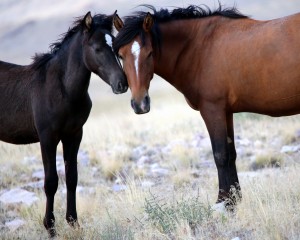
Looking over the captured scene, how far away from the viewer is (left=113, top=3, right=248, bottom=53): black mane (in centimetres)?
561

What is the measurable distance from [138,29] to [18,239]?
2.66 m

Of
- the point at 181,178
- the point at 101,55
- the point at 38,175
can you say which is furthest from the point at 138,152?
the point at 101,55

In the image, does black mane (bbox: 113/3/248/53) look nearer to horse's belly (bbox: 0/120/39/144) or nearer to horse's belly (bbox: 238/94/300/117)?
horse's belly (bbox: 238/94/300/117)

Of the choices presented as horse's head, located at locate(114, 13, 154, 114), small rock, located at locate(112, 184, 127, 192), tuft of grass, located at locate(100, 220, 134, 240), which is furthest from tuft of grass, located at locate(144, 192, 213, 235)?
small rock, located at locate(112, 184, 127, 192)

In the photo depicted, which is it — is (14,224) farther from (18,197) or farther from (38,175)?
(38,175)

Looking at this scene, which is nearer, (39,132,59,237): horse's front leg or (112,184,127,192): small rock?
(39,132,59,237): horse's front leg

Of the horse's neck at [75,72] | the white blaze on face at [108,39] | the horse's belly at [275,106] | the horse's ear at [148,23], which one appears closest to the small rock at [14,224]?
the horse's neck at [75,72]

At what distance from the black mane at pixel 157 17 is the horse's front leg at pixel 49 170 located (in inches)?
51.1

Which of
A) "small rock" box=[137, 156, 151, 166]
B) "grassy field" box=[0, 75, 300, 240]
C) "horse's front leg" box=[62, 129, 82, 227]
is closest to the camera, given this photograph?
"grassy field" box=[0, 75, 300, 240]

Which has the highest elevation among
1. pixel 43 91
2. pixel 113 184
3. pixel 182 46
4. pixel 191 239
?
pixel 182 46

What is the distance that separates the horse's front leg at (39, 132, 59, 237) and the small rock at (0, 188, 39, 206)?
1276 millimetres

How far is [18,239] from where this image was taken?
576 cm

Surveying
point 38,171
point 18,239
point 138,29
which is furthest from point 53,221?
point 38,171

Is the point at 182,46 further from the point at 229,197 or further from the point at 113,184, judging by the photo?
the point at 113,184
